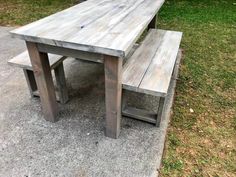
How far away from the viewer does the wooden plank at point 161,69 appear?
1.79m

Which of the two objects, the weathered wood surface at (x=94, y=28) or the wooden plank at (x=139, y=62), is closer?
the weathered wood surface at (x=94, y=28)

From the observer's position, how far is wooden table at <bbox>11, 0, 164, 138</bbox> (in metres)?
1.52

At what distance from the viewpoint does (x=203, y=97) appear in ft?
8.25

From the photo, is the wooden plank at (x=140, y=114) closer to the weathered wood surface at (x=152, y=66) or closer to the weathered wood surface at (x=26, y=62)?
the weathered wood surface at (x=152, y=66)

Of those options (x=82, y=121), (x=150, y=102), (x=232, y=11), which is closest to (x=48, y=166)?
(x=82, y=121)

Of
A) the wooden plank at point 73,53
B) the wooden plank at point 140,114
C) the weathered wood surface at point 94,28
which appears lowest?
the wooden plank at point 140,114

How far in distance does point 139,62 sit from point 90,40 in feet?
A: 2.31

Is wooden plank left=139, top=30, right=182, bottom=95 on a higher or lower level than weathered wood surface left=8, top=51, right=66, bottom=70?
higher

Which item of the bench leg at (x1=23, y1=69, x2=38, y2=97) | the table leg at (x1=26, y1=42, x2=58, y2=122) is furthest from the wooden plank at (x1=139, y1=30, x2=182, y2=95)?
the bench leg at (x1=23, y1=69, x2=38, y2=97)

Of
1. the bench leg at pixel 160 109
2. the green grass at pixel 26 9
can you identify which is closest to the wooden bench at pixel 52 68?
the bench leg at pixel 160 109

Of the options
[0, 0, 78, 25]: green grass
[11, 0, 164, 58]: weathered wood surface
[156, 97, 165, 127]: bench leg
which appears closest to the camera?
[11, 0, 164, 58]: weathered wood surface

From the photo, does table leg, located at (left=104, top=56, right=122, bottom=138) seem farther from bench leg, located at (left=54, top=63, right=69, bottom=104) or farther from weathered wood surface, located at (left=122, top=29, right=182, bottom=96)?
bench leg, located at (left=54, top=63, right=69, bottom=104)

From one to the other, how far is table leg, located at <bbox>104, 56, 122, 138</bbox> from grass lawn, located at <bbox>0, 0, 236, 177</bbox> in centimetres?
48

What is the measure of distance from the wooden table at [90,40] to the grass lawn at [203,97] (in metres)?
0.61
